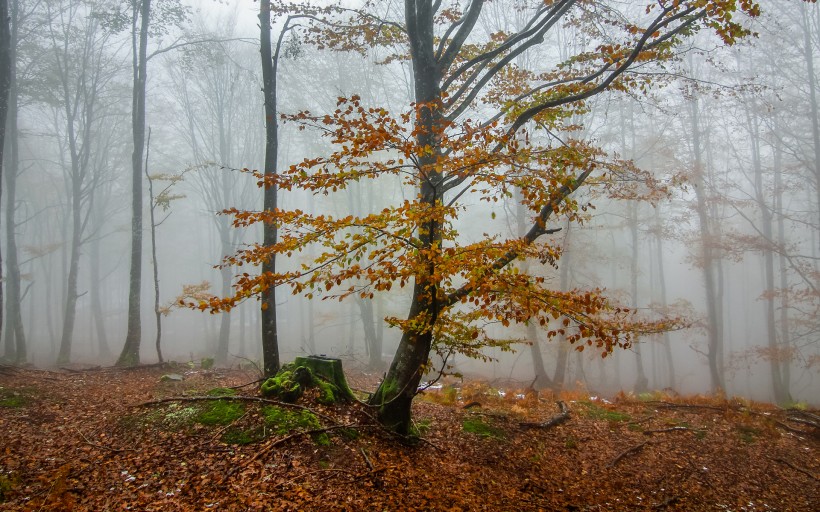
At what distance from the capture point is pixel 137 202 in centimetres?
1273

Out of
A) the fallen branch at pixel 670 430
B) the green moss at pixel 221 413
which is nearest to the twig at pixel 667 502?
the fallen branch at pixel 670 430

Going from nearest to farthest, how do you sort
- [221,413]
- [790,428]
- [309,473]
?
[309,473]
[221,413]
[790,428]

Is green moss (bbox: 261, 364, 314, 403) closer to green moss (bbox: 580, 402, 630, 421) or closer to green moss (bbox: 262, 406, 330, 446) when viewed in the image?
green moss (bbox: 262, 406, 330, 446)

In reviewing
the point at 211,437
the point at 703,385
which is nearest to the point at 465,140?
the point at 211,437

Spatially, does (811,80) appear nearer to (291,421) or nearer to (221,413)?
(291,421)

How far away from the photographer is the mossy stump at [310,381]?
5.96 m

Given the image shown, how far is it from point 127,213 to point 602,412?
1714 inches

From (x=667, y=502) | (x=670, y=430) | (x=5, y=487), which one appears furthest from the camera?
(x=670, y=430)

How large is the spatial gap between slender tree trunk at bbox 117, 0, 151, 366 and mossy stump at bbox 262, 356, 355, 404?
25.1 ft

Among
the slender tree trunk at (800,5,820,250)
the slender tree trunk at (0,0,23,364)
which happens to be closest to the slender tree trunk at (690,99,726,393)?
the slender tree trunk at (800,5,820,250)

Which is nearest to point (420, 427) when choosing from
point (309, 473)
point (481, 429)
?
point (481, 429)

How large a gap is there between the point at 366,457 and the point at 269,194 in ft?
16.8

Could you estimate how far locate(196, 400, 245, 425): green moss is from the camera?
534cm

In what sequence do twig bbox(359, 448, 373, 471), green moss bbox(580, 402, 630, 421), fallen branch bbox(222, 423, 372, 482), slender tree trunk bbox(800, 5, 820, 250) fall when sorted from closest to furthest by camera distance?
fallen branch bbox(222, 423, 372, 482), twig bbox(359, 448, 373, 471), green moss bbox(580, 402, 630, 421), slender tree trunk bbox(800, 5, 820, 250)
